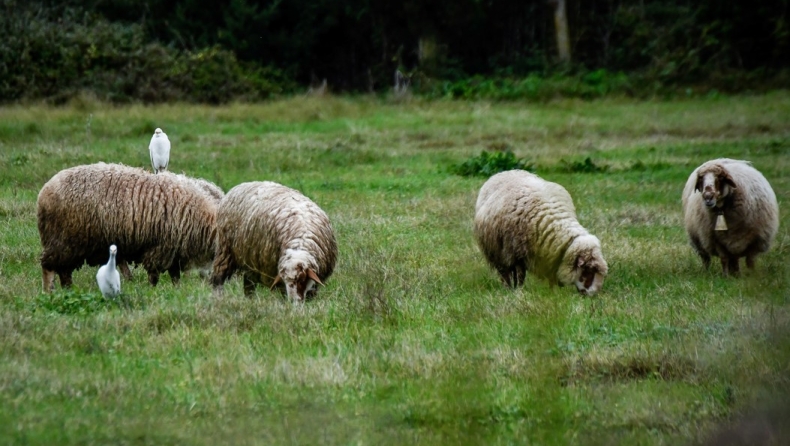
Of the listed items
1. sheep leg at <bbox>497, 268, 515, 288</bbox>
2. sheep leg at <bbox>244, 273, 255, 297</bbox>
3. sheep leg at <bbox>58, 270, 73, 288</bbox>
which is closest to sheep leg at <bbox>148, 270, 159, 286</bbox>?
sheep leg at <bbox>58, 270, 73, 288</bbox>

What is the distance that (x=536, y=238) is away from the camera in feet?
29.4

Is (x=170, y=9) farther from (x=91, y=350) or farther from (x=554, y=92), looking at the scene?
(x=91, y=350)

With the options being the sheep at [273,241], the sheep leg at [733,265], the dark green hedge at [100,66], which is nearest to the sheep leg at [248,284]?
the sheep at [273,241]

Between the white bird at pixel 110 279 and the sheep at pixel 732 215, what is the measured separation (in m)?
5.42

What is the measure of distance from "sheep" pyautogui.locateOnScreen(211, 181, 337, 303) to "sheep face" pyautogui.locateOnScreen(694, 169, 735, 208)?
12.2 ft

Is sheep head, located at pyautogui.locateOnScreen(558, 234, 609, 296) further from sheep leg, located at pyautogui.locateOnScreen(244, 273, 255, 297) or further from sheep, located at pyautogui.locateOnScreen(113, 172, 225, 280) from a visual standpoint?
sheep, located at pyautogui.locateOnScreen(113, 172, 225, 280)

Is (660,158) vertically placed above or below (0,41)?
below

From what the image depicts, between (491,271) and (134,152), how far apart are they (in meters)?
8.85

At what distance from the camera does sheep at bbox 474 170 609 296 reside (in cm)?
868

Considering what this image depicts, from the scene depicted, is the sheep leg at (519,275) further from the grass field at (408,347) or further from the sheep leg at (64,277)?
the sheep leg at (64,277)

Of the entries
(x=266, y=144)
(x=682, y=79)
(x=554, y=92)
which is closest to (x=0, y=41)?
(x=266, y=144)

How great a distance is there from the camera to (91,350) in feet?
22.1

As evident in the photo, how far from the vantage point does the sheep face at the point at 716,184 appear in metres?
9.70

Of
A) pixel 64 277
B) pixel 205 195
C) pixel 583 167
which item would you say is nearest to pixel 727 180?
pixel 205 195
